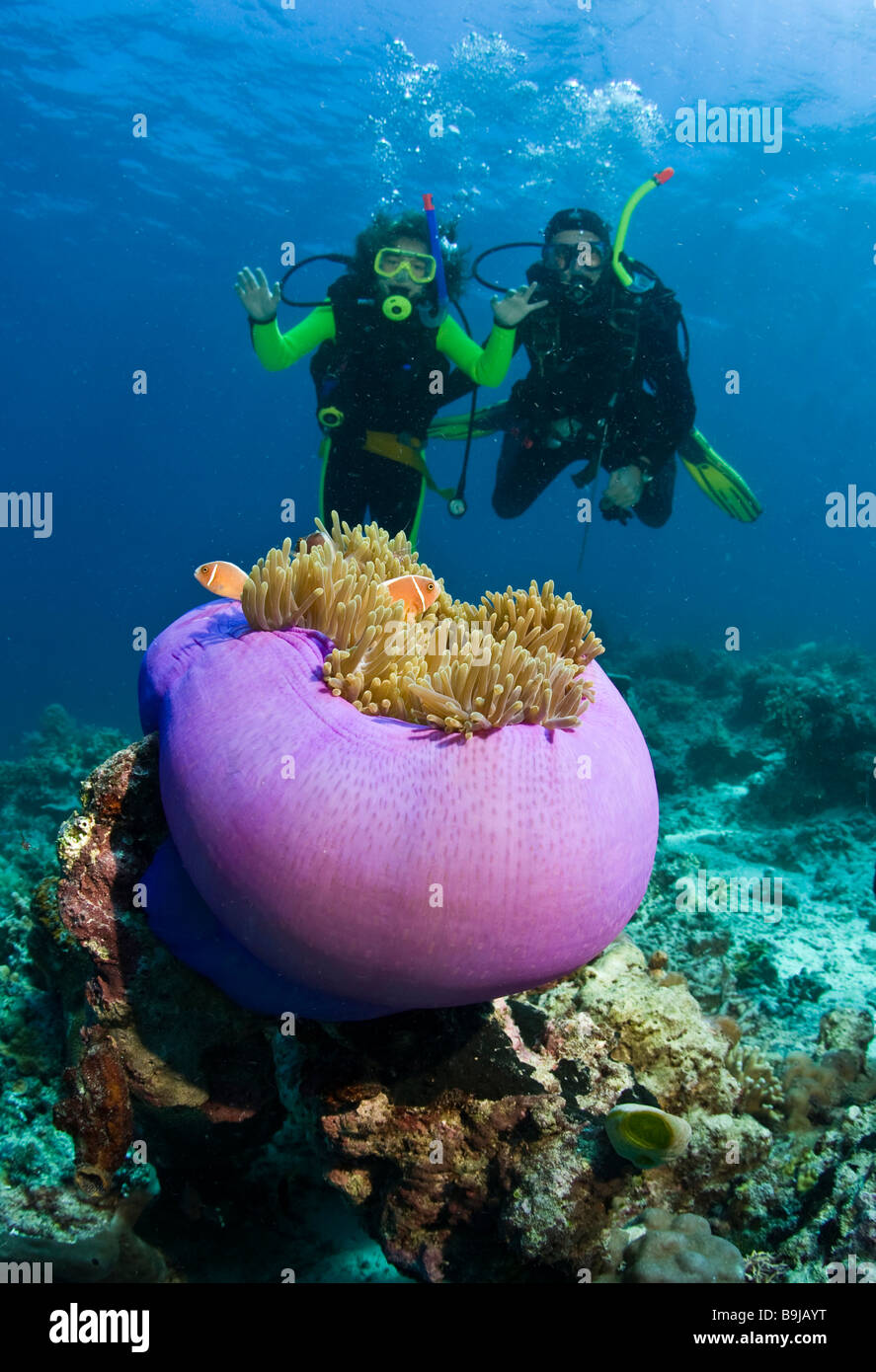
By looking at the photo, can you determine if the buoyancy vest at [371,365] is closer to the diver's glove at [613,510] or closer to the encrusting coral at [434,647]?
the diver's glove at [613,510]

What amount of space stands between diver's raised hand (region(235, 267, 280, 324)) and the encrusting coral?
473cm

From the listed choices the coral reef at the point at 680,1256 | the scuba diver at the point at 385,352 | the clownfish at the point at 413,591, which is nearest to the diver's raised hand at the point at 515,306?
the scuba diver at the point at 385,352

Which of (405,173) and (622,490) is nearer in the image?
(622,490)

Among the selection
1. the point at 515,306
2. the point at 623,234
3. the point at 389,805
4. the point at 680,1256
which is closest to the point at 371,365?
the point at 515,306

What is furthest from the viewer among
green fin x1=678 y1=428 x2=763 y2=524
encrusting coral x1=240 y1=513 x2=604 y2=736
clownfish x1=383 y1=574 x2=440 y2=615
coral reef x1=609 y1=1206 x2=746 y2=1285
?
green fin x1=678 y1=428 x2=763 y2=524

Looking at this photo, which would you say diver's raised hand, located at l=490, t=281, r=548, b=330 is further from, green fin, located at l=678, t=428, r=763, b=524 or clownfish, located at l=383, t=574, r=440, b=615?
clownfish, located at l=383, t=574, r=440, b=615

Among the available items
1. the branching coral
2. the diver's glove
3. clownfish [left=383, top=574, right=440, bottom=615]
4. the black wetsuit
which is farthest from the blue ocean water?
the branching coral

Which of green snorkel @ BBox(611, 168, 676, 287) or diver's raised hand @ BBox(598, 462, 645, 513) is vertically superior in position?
green snorkel @ BBox(611, 168, 676, 287)

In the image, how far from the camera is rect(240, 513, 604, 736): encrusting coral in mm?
1774

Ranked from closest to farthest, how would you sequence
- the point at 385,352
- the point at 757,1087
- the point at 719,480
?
the point at 757,1087 < the point at 385,352 < the point at 719,480

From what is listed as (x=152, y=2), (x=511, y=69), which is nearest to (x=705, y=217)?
(x=511, y=69)

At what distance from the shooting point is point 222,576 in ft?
7.27

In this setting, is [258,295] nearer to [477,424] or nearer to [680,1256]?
[477,424]

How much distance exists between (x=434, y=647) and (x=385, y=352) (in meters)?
5.64
